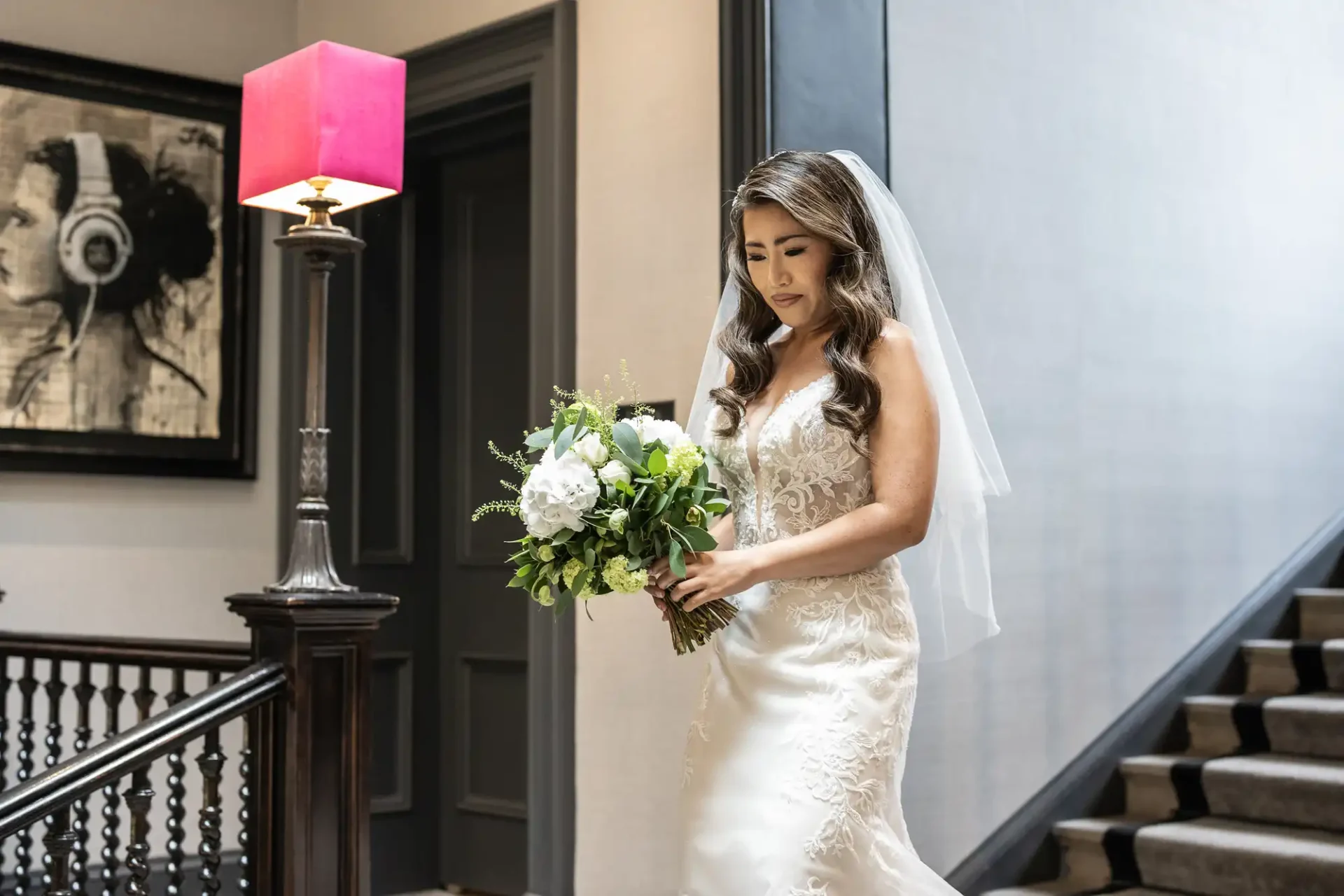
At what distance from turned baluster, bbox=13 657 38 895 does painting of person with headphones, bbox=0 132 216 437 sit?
1011mm

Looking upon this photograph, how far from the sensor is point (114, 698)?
3863 millimetres

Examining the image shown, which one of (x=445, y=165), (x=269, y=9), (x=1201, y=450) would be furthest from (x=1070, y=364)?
(x=269, y=9)

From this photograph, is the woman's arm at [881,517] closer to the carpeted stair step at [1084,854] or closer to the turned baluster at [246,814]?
the turned baluster at [246,814]

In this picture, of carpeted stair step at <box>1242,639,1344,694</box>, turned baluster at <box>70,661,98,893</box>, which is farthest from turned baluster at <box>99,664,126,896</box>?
carpeted stair step at <box>1242,639,1344,694</box>

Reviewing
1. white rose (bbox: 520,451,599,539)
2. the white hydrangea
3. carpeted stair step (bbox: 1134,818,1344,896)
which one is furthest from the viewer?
carpeted stair step (bbox: 1134,818,1344,896)

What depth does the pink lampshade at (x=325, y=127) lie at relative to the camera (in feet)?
11.1

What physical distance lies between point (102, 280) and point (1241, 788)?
3920mm

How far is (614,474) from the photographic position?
7.93ft

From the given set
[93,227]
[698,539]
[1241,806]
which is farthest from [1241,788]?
[93,227]

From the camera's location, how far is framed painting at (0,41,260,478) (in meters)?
4.85

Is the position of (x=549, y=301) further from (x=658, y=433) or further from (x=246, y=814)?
(x=658, y=433)

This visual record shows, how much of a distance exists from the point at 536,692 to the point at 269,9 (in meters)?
2.79

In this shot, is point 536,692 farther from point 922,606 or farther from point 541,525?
point 541,525

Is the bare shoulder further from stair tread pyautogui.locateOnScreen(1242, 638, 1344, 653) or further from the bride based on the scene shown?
stair tread pyautogui.locateOnScreen(1242, 638, 1344, 653)
